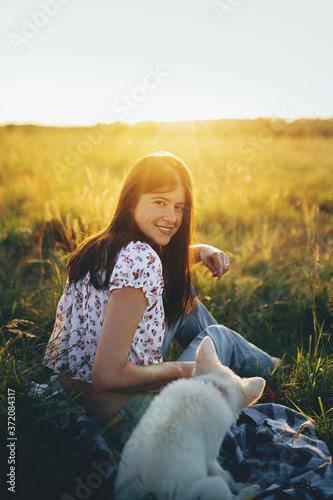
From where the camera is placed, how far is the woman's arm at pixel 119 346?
143 centimetres

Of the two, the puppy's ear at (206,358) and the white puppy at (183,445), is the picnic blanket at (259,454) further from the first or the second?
the puppy's ear at (206,358)

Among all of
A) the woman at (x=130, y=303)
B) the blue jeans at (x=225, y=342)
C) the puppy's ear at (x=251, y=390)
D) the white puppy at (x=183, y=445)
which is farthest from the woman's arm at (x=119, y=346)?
the blue jeans at (x=225, y=342)

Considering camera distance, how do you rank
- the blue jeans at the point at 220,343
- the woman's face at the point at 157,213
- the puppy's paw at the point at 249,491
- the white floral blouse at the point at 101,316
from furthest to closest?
the blue jeans at the point at 220,343 < the woman's face at the point at 157,213 < the white floral blouse at the point at 101,316 < the puppy's paw at the point at 249,491

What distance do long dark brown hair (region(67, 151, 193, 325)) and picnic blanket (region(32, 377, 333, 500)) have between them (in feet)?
1.98

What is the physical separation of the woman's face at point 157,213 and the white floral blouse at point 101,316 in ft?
0.80

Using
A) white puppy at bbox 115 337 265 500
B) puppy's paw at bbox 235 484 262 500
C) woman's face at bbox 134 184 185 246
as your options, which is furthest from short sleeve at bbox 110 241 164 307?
puppy's paw at bbox 235 484 262 500

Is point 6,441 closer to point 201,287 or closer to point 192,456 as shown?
point 192,456

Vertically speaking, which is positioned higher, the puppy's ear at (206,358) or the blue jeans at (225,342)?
the puppy's ear at (206,358)

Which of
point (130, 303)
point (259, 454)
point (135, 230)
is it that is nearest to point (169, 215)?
point (135, 230)

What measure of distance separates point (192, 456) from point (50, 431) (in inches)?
26.7

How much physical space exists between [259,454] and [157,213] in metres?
1.33

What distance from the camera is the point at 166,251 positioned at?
7.25 feet

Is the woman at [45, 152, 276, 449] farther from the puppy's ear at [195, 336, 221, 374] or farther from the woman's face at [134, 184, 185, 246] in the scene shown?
the puppy's ear at [195, 336, 221, 374]

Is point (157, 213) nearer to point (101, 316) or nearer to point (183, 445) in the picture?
point (101, 316)
